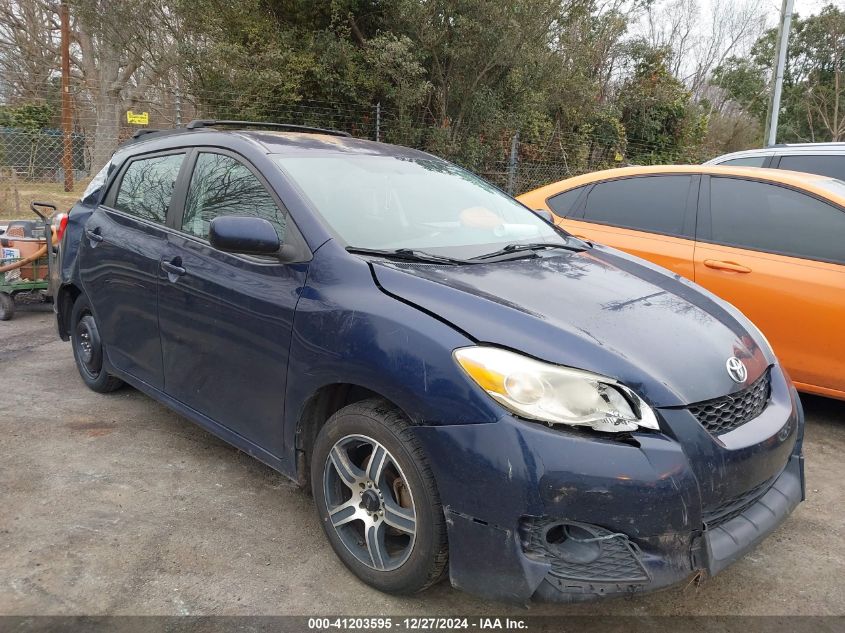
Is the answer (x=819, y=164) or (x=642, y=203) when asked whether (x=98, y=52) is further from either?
(x=819, y=164)

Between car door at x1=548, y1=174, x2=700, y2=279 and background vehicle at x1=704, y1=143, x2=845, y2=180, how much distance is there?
58.7 inches

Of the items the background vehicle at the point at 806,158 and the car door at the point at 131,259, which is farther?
the background vehicle at the point at 806,158

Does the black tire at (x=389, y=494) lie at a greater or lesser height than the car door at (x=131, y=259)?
lesser

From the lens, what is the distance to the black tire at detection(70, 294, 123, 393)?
4.16 metres

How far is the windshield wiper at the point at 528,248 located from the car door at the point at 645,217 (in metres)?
1.31

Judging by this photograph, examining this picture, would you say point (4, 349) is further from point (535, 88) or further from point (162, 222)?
point (535, 88)

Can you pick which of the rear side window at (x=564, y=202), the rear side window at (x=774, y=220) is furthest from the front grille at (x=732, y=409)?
the rear side window at (x=564, y=202)

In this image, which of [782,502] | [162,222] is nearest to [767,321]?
[782,502]

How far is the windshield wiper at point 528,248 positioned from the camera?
2.86m

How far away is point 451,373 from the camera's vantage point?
205 centimetres

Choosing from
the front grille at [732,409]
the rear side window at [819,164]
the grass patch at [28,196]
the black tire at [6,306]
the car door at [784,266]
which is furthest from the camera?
the grass patch at [28,196]

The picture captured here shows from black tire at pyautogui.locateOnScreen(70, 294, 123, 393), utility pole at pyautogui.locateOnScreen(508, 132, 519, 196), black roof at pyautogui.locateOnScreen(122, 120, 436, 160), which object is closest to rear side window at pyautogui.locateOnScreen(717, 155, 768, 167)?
black roof at pyautogui.locateOnScreen(122, 120, 436, 160)

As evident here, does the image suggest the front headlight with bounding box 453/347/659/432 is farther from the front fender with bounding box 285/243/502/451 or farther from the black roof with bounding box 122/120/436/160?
the black roof with bounding box 122/120/436/160

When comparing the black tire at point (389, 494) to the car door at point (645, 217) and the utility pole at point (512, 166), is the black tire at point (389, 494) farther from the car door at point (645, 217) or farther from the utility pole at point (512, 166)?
the utility pole at point (512, 166)
